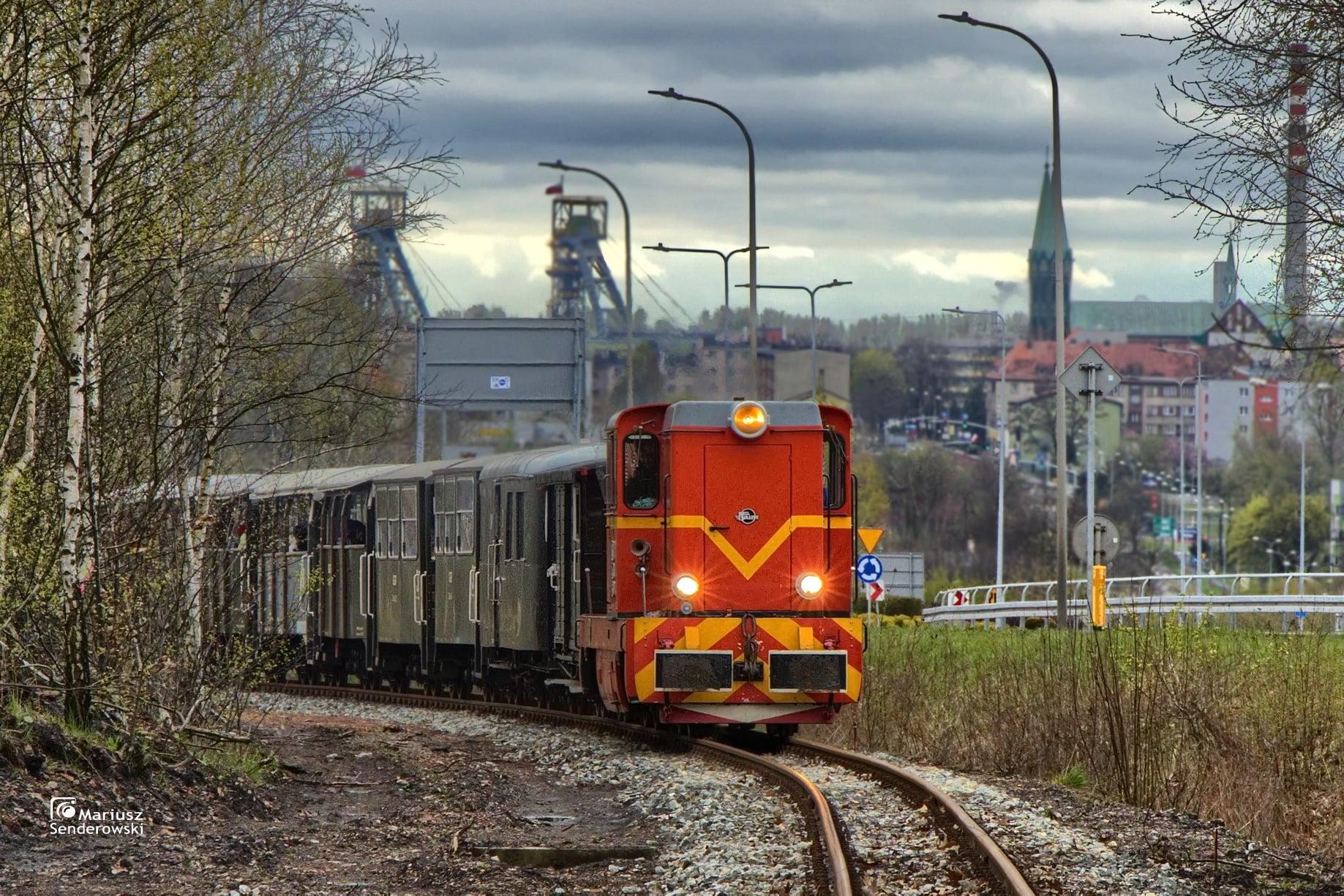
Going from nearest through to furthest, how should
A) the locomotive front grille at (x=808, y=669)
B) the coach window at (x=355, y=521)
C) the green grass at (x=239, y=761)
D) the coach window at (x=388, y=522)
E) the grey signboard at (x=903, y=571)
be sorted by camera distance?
1. the green grass at (x=239, y=761)
2. the locomotive front grille at (x=808, y=669)
3. the coach window at (x=388, y=522)
4. the coach window at (x=355, y=521)
5. the grey signboard at (x=903, y=571)

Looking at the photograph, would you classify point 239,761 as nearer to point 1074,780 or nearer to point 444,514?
point 1074,780

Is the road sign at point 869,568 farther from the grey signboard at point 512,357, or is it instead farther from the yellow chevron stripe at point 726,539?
the yellow chevron stripe at point 726,539

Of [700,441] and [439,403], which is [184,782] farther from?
[439,403]

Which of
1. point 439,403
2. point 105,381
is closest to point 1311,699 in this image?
point 105,381

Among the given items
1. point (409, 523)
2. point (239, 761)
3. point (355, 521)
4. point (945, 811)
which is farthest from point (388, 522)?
point (945, 811)

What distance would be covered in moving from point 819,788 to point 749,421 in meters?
4.14

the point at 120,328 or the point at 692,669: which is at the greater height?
the point at 120,328

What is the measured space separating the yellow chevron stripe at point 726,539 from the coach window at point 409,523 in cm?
907

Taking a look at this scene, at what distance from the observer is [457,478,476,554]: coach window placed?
24891 mm

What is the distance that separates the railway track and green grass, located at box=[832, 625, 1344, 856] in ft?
4.64

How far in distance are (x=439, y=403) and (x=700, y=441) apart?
4690 millimetres

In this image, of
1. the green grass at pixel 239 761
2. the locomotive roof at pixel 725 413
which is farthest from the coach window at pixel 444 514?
the green grass at pixel 239 761

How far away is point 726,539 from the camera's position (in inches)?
727

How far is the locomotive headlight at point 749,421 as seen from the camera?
60.3 feet
